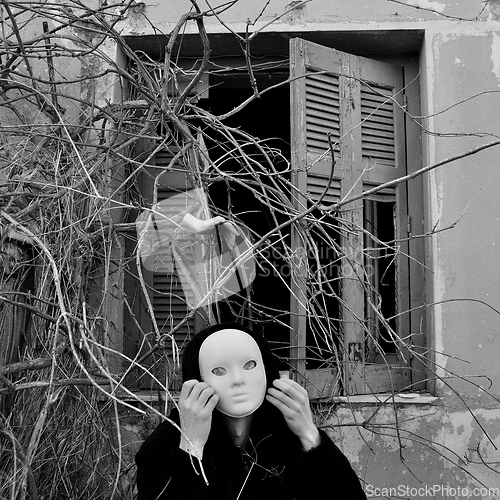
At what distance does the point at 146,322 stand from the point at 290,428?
157 cm

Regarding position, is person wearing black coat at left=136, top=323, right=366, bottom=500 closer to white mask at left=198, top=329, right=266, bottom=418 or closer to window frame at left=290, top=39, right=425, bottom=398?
white mask at left=198, top=329, right=266, bottom=418

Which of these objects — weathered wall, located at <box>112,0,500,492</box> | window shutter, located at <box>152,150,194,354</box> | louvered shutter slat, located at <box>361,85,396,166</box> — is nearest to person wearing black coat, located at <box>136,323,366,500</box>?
weathered wall, located at <box>112,0,500,492</box>

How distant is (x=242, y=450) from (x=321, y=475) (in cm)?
29

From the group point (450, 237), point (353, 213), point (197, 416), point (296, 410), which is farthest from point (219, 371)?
point (450, 237)

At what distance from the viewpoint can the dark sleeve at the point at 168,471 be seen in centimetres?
224

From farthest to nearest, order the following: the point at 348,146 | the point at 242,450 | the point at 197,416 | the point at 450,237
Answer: the point at 348,146 < the point at 450,237 < the point at 242,450 < the point at 197,416

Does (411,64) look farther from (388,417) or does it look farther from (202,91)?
(388,417)

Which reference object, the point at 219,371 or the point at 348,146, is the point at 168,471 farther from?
the point at 348,146

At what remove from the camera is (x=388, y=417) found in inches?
135

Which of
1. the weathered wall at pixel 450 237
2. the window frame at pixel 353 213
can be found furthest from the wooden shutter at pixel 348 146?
the weathered wall at pixel 450 237

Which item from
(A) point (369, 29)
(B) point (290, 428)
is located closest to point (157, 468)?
(B) point (290, 428)

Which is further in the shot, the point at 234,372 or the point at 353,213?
the point at 353,213

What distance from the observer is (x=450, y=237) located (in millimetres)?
3553

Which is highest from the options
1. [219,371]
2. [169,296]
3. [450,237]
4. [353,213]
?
[353,213]
